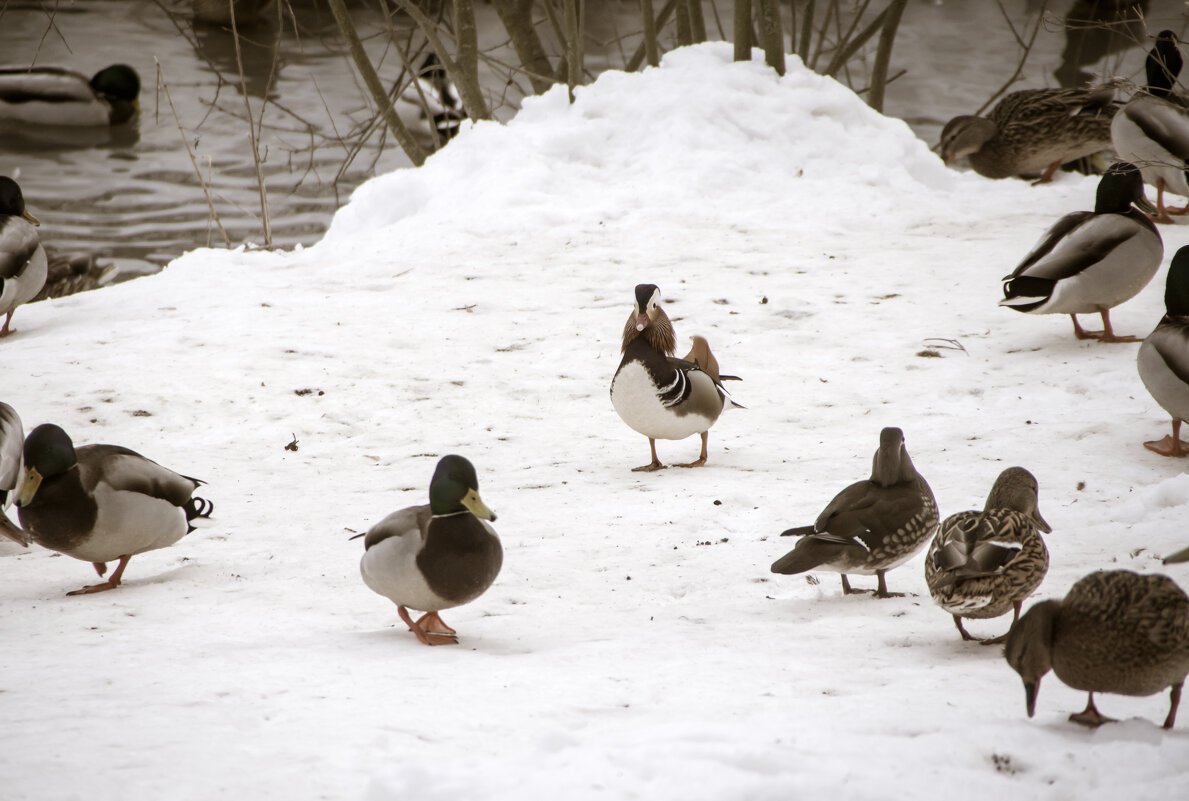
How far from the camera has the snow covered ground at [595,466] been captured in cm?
278

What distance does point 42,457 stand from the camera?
14.8 ft

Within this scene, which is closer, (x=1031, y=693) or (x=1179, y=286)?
(x=1031, y=693)

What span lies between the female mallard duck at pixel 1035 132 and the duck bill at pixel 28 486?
8.40 m

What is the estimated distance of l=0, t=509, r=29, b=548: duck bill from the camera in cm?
475

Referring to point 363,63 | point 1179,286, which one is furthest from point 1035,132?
point 363,63

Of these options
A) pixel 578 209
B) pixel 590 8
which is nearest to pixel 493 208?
pixel 578 209

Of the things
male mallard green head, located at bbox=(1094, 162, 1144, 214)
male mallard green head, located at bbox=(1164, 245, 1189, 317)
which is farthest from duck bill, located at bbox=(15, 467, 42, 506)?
male mallard green head, located at bbox=(1094, 162, 1144, 214)

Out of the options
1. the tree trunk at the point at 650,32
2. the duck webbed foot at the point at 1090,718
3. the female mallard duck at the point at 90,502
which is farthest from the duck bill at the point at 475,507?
the tree trunk at the point at 650,32

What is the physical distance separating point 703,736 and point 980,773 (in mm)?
633

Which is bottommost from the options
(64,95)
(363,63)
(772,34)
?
(64,95)

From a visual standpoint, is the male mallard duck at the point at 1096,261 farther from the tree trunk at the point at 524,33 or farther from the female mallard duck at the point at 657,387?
the tree trunk at the point at 524,33

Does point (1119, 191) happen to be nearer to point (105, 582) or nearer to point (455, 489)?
point (455, 489)

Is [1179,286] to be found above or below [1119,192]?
below

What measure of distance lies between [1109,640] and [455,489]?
1980 mm
